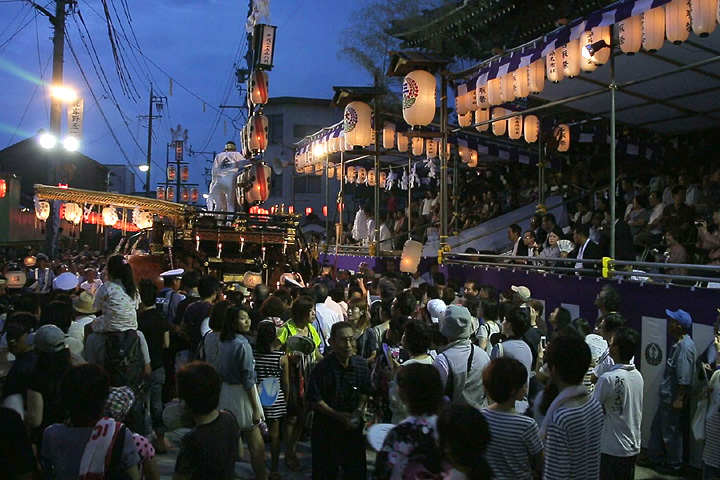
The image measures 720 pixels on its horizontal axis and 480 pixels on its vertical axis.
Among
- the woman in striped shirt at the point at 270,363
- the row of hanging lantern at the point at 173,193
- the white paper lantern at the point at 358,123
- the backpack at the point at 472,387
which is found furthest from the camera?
the row of hanging lantern at the point at 173,193

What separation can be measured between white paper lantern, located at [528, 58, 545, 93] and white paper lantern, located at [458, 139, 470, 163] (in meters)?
7.64

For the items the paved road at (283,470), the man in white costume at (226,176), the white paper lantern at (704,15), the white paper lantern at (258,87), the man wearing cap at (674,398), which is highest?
the white paper lantern at (258,87)

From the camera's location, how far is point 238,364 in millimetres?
5418

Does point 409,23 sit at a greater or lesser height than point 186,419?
greater

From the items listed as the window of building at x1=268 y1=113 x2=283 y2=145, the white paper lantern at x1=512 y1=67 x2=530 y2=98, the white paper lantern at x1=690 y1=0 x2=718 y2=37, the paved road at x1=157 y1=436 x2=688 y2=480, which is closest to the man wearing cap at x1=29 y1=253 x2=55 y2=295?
the paved road at x1=157 y1=436 x2=688 y2=480

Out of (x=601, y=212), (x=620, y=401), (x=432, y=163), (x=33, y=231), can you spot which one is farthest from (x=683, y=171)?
(x=33, y=231)

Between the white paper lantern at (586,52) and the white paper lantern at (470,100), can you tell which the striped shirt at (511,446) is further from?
the white paper lantern at (470,100)

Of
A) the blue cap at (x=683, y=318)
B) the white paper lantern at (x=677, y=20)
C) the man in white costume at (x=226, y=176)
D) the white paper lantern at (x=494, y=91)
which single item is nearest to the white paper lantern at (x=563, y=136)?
the white paper lantern at (x=494, y=91)

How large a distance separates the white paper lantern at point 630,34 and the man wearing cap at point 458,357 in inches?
233

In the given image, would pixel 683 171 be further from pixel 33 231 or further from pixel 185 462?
pixel 33 231

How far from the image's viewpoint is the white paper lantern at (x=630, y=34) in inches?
340

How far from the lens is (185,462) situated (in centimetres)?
332

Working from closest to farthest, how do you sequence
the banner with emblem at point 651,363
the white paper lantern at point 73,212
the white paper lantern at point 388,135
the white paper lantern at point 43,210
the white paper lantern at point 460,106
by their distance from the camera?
the banner with emblem at point 651,363
the white paper lantern at point 460,106
the white paper lantern at point 388,135
the white paper lantern at point 43,210
the white paper lantern at point 73,212

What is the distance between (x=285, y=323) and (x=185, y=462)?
3260 millimetres
